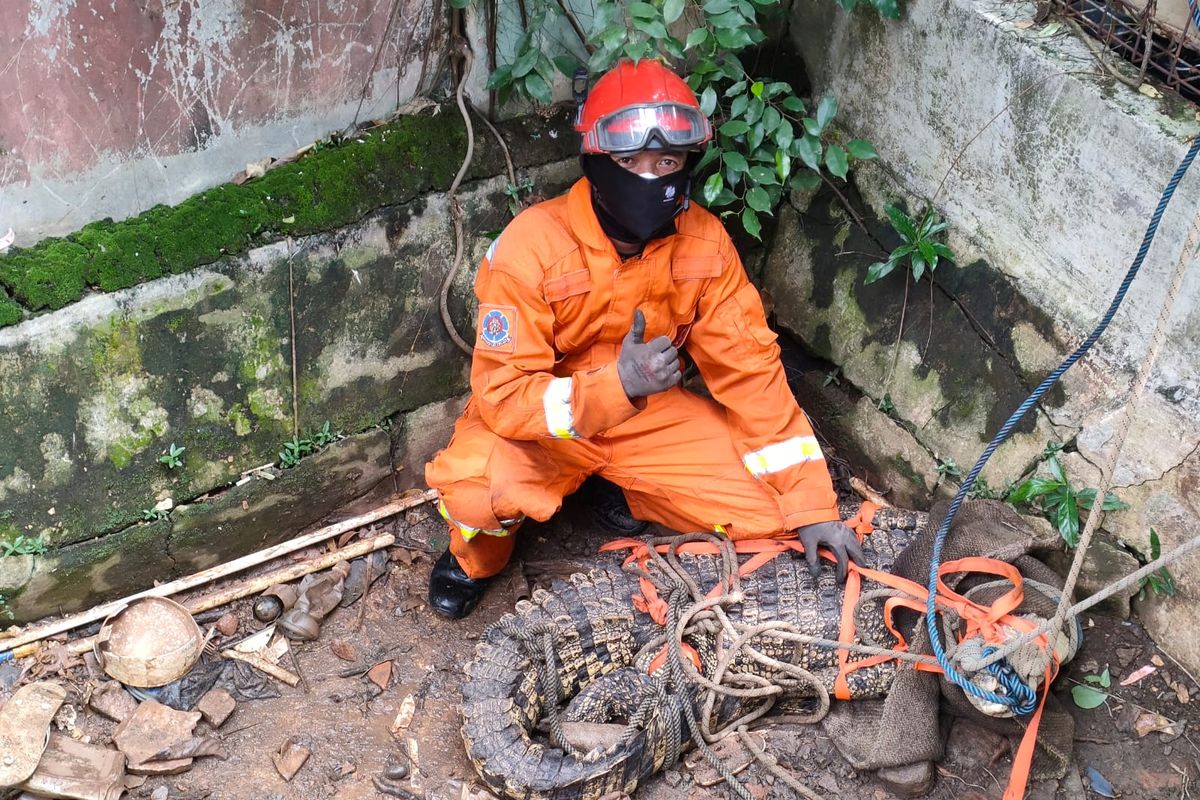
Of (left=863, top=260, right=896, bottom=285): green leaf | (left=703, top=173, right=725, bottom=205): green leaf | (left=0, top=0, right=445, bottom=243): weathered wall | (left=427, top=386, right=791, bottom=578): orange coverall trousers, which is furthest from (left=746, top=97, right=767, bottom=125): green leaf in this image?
(left=0, top=0, right=445, bottom=243): weathered wall

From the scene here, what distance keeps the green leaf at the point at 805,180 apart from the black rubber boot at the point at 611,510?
1.48 m

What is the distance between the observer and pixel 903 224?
4.08 metres

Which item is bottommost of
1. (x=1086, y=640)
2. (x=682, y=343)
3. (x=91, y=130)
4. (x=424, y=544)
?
(x=424, y=544)

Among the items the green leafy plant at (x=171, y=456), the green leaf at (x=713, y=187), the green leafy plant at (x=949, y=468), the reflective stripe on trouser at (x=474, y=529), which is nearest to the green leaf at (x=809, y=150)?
the green leaf at (x=713, y=187)

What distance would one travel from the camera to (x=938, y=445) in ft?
13.8

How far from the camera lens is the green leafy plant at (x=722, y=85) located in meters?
3.79

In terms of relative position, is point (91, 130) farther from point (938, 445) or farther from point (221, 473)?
point (938, 445)

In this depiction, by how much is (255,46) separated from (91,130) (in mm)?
609

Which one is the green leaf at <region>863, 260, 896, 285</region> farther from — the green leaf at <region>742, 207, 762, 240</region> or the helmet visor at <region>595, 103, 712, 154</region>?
the helmet visor at <region>595, 103, 712, 154</region>

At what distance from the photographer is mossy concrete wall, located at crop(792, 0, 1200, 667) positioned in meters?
3.37

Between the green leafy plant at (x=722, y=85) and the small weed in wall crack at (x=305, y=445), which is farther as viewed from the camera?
the small weed in wall crack at (x=305, y=445)

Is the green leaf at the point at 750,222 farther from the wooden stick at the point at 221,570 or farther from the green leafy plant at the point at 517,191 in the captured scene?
the wooden stick at the point at 221,570

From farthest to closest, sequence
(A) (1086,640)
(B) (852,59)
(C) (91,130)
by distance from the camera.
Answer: (B) (852,59)
(A) (1086,640)
(C) (91,130)

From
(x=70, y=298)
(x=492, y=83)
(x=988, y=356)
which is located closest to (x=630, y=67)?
(x=492, y=83)
